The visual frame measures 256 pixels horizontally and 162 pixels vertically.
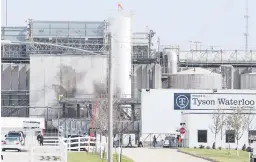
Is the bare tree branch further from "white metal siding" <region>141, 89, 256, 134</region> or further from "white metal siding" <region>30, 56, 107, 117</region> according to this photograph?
"white metal siding" <region>30, 56, 107, 117</region>

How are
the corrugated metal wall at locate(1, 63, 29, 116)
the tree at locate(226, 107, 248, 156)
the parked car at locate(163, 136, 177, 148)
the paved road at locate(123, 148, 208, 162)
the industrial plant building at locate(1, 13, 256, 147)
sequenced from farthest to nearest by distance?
the corrugated metal wall at locate(1, 63, 29, 116) → the industrial plant building at locate(1, 13, 256, 147) → the parked car at locate(163, 136, 177, 148) → the tree at locate(226, 107, 248, 156) → the paved road at locate(123, 148, 208, 162)

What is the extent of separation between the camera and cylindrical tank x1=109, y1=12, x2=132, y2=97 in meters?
98.6

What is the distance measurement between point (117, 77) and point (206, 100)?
15.5 m

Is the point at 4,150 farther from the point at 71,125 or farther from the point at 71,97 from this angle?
the point at 71,97

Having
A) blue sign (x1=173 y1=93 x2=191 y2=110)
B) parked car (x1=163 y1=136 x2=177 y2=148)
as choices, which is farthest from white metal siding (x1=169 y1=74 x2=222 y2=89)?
parked car (x1=163 y1=136 x2=177 y2=148)

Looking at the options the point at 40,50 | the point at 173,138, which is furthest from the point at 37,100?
the point at 173,138

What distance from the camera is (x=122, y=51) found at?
99.5 m

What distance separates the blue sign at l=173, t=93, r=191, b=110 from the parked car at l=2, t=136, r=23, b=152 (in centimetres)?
2689

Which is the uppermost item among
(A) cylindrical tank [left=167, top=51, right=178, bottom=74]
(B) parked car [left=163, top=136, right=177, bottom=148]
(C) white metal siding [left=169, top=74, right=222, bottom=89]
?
(A) cylindrical tank [left=167, top=51, right=178, bottom=74]

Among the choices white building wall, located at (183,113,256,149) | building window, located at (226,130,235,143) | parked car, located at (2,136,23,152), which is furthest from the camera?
white building wall, located at (183,113,256,149)

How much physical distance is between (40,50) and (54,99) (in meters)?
8.47

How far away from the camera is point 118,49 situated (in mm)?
99250

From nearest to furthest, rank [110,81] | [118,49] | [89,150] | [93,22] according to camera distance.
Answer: [110,81]
[89,150]
[118,49]
[93,22]

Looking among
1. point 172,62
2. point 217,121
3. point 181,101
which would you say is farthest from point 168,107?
point 172,62
